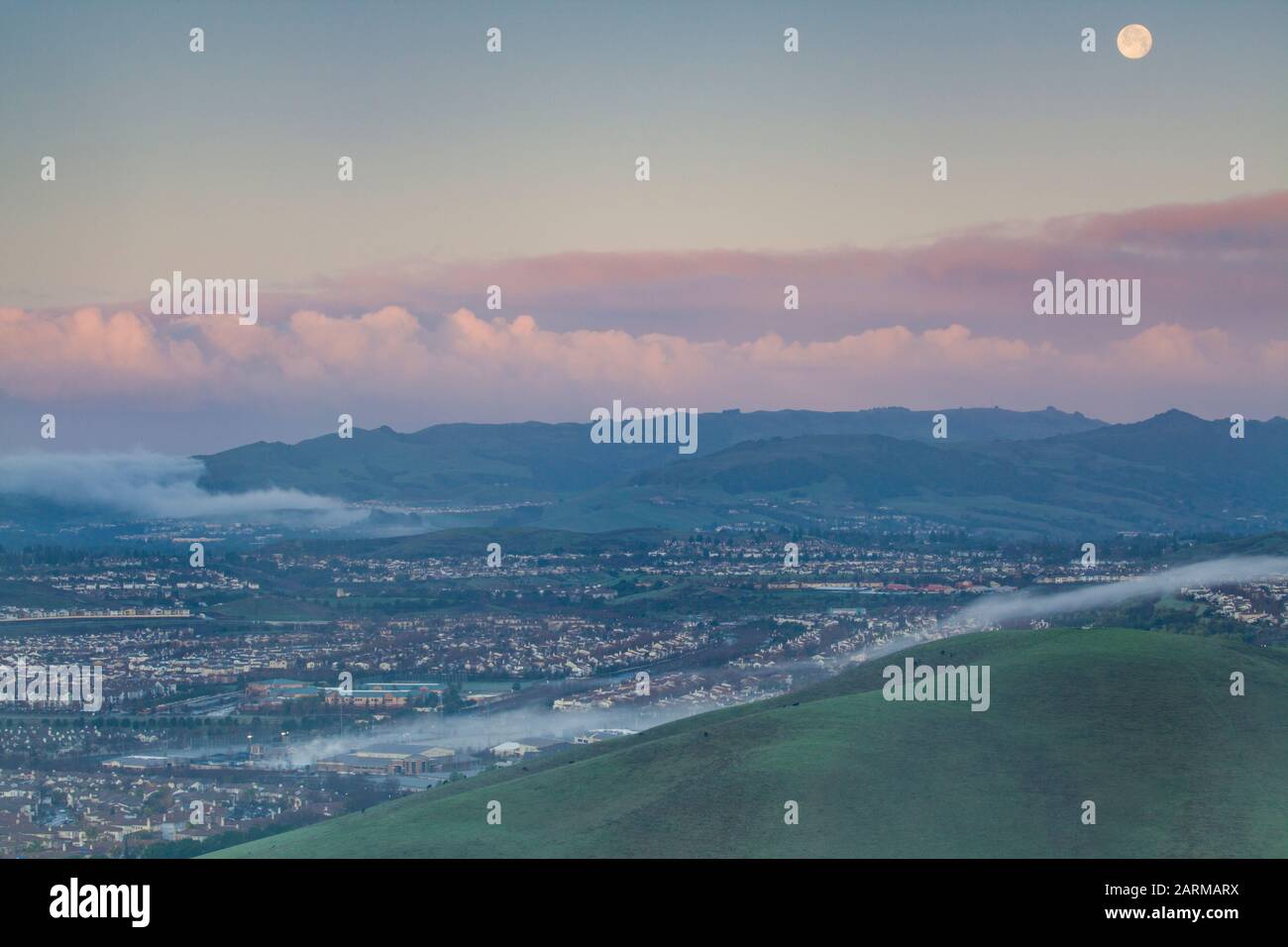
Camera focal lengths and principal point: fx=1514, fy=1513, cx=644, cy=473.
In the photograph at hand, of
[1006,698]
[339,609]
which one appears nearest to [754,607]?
[339,609]

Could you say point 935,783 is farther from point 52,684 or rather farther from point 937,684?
point 52,684
